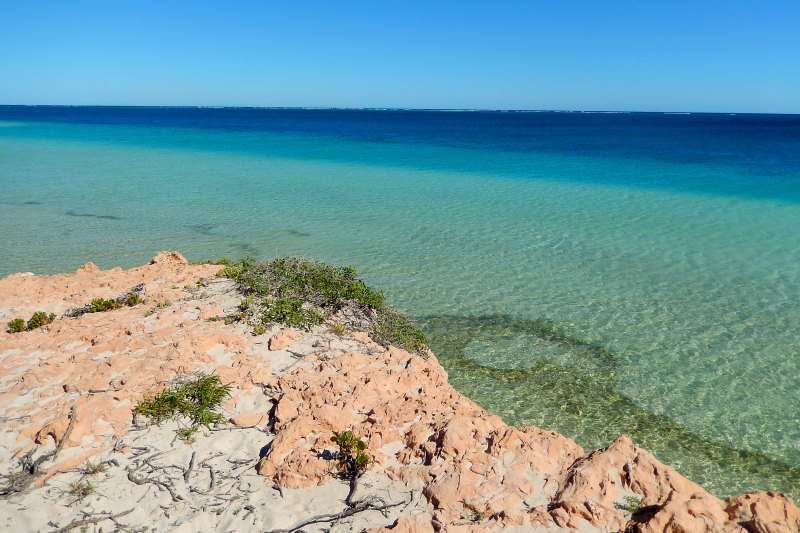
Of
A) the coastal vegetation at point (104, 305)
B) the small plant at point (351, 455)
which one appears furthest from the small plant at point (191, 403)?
the coastal vegetation at point (104, 305)

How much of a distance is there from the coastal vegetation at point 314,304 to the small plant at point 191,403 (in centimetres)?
173

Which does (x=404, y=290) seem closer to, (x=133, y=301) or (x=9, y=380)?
(x=133, y=301)

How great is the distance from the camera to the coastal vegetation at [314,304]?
9.20m

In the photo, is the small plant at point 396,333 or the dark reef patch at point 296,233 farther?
the dark reef patch at point 296,233

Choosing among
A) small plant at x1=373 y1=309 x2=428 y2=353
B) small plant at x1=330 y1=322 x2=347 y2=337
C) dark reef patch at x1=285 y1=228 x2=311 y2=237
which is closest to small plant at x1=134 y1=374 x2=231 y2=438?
small plant at x1=330 y1=322 x2=347 y2=337

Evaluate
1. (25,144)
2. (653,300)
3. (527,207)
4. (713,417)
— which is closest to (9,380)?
(713,417)

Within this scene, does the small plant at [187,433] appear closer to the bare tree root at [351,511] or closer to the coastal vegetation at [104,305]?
the bare tree root at [351,511]

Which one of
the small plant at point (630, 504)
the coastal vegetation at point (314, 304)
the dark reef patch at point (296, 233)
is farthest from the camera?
the dark reef patch at point (296, 233)

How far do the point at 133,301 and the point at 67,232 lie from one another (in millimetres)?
11736

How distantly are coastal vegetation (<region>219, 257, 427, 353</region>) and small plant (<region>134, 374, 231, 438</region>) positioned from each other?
173 cm

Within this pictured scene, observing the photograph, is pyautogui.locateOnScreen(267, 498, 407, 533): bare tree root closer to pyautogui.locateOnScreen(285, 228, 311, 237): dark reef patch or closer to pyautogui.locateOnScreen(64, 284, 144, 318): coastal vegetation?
pyautogui.locateOnScreen(64, 284, 144, 318): coastal vegetation

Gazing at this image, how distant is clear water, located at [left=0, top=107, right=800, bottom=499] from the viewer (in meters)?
8.85

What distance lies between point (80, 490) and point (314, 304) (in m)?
4.87

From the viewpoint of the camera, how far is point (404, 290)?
13789 mm
